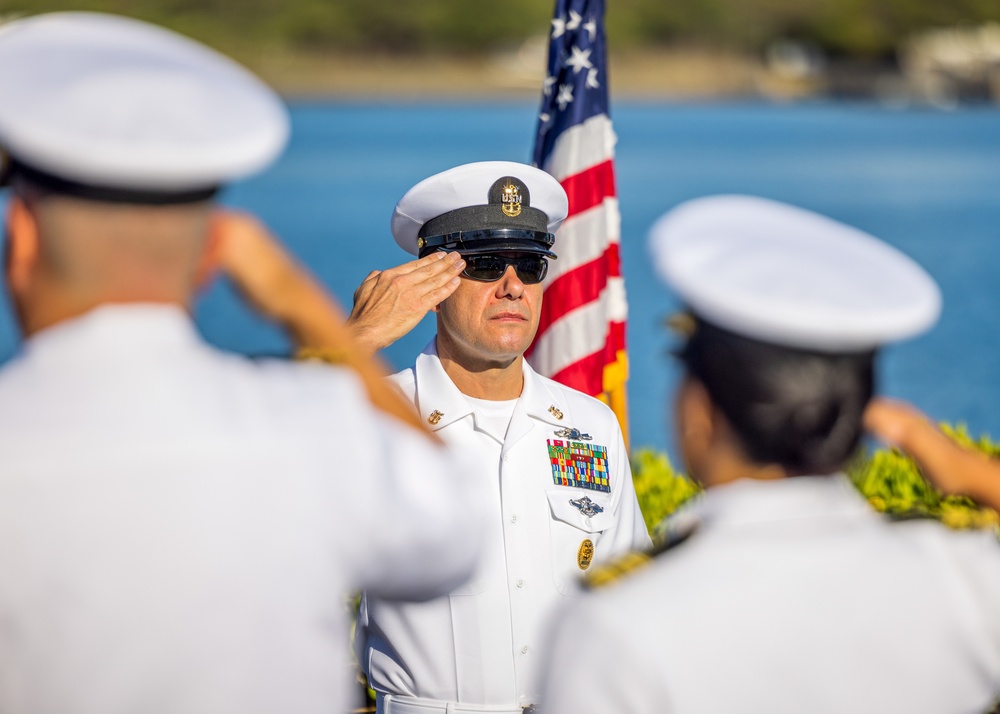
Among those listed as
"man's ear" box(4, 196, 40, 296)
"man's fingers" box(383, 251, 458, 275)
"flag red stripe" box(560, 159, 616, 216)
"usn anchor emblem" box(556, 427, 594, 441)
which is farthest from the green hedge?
"man's ear" box(4, 196, 40, 296)

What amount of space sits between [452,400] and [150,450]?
1.63m

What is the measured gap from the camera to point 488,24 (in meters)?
101

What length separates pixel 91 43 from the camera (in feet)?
5.15

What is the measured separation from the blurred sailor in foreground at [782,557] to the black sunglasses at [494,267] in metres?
1.46

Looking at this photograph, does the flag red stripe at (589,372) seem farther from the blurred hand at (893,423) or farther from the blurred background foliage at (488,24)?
the blurred background foliage at (488,24)

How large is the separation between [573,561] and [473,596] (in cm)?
26

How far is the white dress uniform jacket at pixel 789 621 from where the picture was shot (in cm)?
153

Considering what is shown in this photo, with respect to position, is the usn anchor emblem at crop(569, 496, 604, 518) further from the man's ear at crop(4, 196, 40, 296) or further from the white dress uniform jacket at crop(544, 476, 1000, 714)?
the man's ear at crop(4, 196, 40, 296)

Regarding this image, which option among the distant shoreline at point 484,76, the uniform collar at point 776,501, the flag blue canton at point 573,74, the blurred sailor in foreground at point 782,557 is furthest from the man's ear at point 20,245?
the distant shoreline at point 484,76

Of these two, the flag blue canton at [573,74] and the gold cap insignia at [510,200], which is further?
the flag blue canton at [573,74]

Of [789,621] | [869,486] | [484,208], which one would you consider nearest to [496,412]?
[484,208]

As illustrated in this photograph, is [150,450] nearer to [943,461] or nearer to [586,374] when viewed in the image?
[943,461]

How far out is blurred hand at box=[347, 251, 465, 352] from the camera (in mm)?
2795

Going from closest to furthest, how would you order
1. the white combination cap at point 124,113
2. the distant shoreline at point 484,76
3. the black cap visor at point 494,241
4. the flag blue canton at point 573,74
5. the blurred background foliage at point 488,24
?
the white combination cap at point 124,113, the black cap visor at point 494,241, the flag blue canton at point 573,74, the distant shoreline at point 484,76, the blurred background foliage at point 488,24
